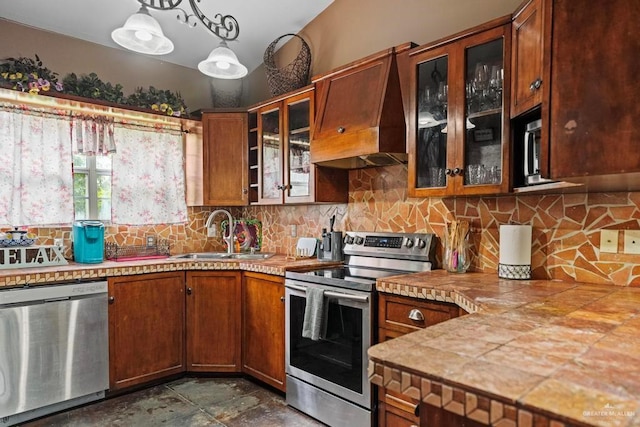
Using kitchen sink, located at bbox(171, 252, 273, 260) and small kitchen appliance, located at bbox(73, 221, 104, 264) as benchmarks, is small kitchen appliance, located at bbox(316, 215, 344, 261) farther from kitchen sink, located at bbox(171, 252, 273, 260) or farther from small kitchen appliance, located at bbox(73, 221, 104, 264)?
small kitchen appliance, located at bbox(73, 221, 104, 264)

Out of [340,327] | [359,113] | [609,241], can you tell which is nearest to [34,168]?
[359,113]

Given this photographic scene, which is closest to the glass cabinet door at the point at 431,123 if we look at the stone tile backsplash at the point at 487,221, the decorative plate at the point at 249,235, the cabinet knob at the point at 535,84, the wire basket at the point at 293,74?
the stone tile backsplash at the point at 487,221

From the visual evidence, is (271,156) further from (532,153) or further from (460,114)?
(532,153)

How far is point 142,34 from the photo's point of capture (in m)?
2.05

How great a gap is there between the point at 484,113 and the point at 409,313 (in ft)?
3.66

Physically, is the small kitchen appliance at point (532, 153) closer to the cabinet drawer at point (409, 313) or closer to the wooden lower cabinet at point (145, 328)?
the cabinet drawer at point (409, 313)

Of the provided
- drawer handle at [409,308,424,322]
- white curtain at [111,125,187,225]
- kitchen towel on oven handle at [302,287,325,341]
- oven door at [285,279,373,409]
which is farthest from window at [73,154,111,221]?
drawer handle at [409,308,424,322]

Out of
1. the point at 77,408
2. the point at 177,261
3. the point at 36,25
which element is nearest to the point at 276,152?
the point at 177,261

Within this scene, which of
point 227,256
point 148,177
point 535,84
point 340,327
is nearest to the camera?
point 535,84

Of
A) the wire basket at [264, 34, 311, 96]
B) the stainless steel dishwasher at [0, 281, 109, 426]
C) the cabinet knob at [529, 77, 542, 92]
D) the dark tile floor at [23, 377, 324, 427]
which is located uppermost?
the wire basket at [264, 34, 311, 96]

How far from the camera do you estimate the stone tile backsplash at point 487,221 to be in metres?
1.92

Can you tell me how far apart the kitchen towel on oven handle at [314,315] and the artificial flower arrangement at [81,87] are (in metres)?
2.21

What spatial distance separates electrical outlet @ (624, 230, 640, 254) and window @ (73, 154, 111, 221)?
3555 millimetres

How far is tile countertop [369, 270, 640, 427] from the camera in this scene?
2.27 ft
